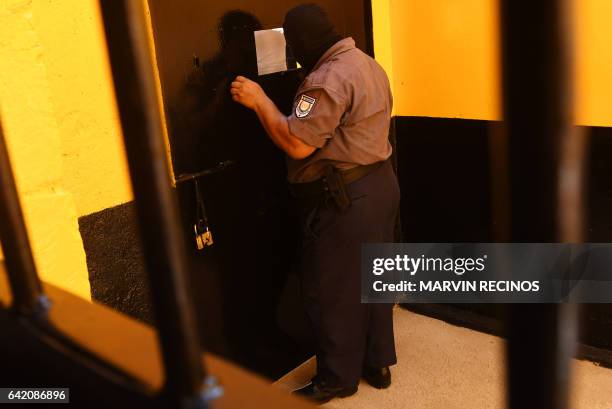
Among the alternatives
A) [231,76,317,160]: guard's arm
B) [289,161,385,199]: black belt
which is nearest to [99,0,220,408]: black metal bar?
[231,76,317,160]: guard's arm

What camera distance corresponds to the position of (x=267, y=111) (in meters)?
2.10

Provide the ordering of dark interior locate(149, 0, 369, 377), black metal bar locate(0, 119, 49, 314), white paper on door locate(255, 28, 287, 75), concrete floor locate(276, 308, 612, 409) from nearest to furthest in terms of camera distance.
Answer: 1. black metal bar locate(0, 119, 49, 314)
2. dark interior locate(149, 0, 369, 377)
3. white paper on door locate(255, 28, 287, 75)
4. concrete floor locate(276, 308, 612, 409)

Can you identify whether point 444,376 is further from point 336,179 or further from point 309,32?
point 309,32

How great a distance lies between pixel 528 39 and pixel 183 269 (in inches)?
9.3

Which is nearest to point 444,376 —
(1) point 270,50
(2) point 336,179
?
(2) point 336,179

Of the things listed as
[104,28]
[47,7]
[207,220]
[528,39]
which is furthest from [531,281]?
[207,220]

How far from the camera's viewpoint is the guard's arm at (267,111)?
2.09 meters

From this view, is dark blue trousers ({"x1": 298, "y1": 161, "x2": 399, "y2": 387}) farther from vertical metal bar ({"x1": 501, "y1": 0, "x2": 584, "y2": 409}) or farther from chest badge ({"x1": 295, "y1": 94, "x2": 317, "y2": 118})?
vertical metal bar ({"x1": 501, "y1": 0, "x2": 584, "y2": 409})

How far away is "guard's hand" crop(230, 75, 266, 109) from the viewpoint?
2.09 metres

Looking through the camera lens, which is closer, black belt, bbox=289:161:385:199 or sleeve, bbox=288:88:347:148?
sleeve, bbox=288:88:347:148

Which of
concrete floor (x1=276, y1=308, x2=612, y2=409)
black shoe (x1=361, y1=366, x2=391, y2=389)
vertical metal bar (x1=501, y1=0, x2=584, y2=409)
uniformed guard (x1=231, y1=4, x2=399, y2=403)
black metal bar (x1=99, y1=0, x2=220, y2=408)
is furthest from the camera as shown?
black shoe (x1=361, y1=366, x2=391, y2=389)

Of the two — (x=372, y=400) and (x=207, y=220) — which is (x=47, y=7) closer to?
(x=207, y=220)

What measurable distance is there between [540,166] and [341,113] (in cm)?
186

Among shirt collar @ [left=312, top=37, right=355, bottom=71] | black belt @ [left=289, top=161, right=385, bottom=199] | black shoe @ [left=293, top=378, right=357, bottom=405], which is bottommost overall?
black shoe @ [left=293, top=378, right=357, bottom=405]
